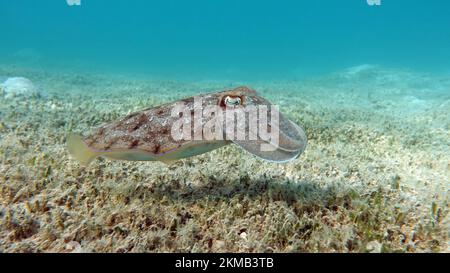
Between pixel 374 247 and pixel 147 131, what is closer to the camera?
pixel 374 247

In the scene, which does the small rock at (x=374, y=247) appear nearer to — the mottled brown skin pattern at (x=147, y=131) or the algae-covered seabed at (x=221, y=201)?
the algae-covered seabed at (x=221, y=201)

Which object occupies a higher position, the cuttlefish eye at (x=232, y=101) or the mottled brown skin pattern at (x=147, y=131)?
the cuttlefish eye at (x=232, y=101)

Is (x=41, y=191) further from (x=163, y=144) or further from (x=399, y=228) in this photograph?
(x=399, y=228)

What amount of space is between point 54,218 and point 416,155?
688 cm

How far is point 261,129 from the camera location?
9.41 ft

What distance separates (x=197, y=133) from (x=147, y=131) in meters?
0.60

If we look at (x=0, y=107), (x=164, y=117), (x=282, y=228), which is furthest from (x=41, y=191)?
(x=0, y=107)

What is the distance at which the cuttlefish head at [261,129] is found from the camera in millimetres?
2727

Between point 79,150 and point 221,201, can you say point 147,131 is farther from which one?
point 221,201

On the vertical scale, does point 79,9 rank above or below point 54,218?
above

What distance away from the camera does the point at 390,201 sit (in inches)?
156

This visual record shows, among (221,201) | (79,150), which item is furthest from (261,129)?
(79,150)

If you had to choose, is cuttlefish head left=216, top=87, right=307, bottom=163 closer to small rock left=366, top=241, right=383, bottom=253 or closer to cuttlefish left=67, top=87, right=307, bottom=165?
cuttlefish left=67, top=87, right=307, bottom=165

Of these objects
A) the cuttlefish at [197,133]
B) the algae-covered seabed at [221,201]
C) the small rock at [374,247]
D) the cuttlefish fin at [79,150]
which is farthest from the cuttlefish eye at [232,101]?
the small rock at [374,247]
